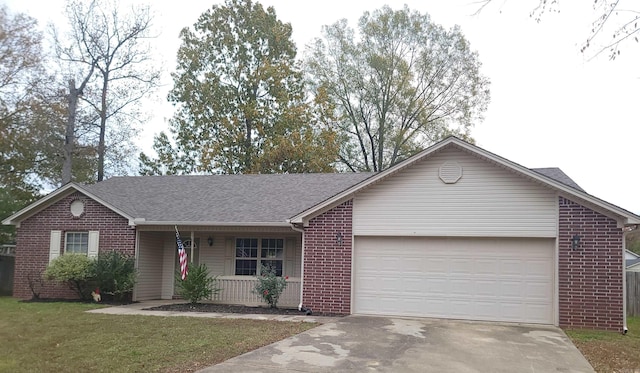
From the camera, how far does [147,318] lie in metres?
13.0

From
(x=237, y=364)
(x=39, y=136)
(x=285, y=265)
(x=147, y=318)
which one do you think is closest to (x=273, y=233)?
(x=285, y=265)

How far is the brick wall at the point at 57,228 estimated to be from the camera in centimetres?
1739

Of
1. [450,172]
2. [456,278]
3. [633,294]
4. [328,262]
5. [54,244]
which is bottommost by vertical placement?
[633,294]

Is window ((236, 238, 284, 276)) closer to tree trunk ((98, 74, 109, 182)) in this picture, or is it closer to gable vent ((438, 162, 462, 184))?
gable vent ((438, 162, 462, 184))

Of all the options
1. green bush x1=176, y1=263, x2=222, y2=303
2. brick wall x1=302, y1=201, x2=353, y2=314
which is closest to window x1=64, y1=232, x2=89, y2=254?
green bush x1=176, y1=263, x2=222, y2=303

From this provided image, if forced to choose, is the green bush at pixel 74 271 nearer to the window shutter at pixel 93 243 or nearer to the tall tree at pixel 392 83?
the window shutter at pixel 93 243

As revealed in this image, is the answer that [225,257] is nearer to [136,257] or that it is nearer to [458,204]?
[136,257]

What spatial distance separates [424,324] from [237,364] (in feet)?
19.2

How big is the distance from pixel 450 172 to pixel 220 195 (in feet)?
28.0

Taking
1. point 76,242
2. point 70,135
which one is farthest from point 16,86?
point 76,242

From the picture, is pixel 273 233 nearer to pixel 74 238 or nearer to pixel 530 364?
pixel 74 238

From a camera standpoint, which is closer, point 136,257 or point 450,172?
point 450,172

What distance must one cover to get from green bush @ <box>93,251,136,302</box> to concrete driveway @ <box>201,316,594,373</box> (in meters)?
7.16

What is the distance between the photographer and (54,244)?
17.8 meters
